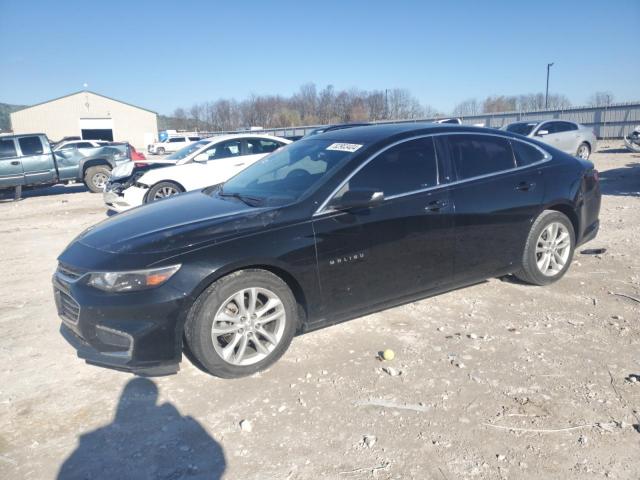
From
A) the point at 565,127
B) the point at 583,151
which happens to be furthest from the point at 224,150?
the point at 583,151

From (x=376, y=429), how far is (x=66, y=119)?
61.3 m

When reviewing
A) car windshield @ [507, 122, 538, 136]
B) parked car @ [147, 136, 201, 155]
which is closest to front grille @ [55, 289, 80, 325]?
car windshield @ [507, 122, 538, 136]

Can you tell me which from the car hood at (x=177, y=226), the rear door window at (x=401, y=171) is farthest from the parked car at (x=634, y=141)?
the car hood at (x=177, y=226)

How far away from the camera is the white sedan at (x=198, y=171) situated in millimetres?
9320

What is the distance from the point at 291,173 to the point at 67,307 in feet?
6.67

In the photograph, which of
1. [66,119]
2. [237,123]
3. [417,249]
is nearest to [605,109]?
[417,249]

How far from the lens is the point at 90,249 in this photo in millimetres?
3473

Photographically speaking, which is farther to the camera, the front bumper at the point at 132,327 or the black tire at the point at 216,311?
the black tire at the point at 216,311

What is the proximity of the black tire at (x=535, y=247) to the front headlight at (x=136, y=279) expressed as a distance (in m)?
3.36

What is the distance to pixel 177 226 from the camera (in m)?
3.46

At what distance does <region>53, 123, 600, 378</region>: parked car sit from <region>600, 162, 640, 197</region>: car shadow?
6863 millimetres

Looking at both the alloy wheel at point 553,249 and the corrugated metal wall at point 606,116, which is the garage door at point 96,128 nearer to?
the corrugated metal wall at point 606,116

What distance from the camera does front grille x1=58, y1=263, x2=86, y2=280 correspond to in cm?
330

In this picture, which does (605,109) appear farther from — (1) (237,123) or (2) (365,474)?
(1) (237,123)
